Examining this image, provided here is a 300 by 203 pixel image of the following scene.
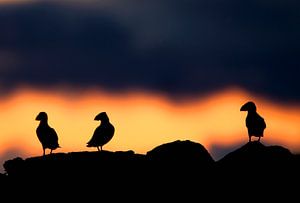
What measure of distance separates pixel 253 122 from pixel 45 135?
37.2ft

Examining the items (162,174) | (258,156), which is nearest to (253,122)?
(258,156)

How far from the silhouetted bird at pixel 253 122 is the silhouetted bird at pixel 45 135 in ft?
34.1

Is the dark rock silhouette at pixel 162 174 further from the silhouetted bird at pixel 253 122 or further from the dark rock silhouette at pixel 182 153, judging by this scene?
the silhouetted bird at pixel 253 122

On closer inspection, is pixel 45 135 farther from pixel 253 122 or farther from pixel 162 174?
pixel 253 122

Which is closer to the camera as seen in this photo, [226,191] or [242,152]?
[226,191]

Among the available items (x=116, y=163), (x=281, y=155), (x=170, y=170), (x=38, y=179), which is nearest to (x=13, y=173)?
(x=38, y=179)

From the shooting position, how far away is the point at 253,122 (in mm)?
39375

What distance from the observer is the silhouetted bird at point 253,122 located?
3912cm

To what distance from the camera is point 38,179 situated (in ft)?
104

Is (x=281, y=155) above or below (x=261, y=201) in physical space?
above

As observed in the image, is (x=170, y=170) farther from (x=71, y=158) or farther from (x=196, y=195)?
(x=71, y=158)

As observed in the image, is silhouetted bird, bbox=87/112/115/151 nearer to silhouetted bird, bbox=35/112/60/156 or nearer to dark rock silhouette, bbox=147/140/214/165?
silhouetted bird, bbox=35/112/60/156

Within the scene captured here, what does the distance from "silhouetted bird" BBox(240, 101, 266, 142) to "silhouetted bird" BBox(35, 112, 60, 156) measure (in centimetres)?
1039

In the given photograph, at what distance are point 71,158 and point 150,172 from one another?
3.67 meters
